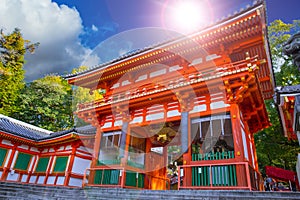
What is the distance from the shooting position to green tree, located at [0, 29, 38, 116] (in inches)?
847

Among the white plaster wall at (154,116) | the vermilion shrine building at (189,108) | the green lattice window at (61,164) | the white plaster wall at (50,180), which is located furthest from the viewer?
the white plaster wall at (50,180)

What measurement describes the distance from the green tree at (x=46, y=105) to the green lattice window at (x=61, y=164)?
12.8m

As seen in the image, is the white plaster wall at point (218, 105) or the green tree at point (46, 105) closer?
the white plaster wall at point (218, 105)

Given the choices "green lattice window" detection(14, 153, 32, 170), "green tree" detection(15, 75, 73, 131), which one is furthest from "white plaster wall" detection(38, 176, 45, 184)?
"green tree" detection(15, 75, 73, 131)

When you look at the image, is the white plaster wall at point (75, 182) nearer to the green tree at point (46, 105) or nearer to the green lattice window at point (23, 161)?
the green lattice window at point (23, 161)

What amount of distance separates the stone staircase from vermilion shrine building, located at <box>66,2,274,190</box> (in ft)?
4.40

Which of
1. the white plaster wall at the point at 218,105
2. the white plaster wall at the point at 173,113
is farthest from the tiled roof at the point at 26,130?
the white plaster wall at the point at 218,105

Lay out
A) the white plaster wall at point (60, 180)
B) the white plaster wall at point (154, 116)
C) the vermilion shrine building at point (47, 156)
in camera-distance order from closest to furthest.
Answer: the white plaster wall at point (154, 116)
the white plaster wall at point (60, 180)
the vermilion shrine building at point (47, 156)

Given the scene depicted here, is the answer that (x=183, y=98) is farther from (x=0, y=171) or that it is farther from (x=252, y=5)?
(x=0, y=171)

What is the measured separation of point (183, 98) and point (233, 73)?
88.9 inches

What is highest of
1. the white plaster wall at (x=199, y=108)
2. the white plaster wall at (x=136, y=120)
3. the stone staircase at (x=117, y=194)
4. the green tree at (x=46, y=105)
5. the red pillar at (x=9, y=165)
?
the green tree at (x=46, y=105)

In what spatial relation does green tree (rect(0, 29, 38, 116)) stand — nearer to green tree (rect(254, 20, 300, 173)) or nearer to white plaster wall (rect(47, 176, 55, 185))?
white plaster wall (rect(47, 176, 55, 185))

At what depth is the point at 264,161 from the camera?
58.6 feet

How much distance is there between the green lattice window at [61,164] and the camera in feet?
43.5
